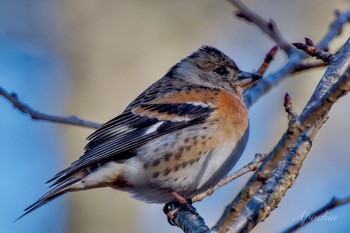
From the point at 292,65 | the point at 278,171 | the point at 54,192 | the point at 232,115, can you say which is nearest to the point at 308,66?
the point at 292,65

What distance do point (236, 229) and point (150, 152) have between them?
2142 millimetres

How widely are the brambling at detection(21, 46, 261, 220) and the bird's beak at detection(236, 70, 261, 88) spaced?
0.26m

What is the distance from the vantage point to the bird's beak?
4.98 meters

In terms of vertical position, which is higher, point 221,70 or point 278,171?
point 221,70

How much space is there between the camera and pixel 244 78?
5066mm

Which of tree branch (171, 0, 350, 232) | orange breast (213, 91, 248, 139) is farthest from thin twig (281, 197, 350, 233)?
orange breast (213, 91, 248, 139)

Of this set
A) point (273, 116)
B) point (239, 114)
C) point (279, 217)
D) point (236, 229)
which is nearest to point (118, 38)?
point (273, 116)

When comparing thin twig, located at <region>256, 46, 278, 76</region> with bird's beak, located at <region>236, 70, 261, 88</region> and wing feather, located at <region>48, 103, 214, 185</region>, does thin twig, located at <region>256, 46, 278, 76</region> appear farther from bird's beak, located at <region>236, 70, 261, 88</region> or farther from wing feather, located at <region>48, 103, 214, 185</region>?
wing feather, located at <region>48, 103, 214, 185</region>

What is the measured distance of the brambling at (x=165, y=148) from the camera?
4180 mm

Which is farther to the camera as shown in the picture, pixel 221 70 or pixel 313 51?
pixel 221 70

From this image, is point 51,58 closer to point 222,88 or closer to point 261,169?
point 222,88

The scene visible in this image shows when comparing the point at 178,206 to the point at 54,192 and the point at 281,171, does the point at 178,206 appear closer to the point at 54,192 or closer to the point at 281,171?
the point at 54,192

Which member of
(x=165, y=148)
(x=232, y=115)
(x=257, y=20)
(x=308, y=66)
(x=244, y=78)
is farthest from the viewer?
(x=244, y=78)

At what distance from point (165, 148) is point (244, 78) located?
1.09m
